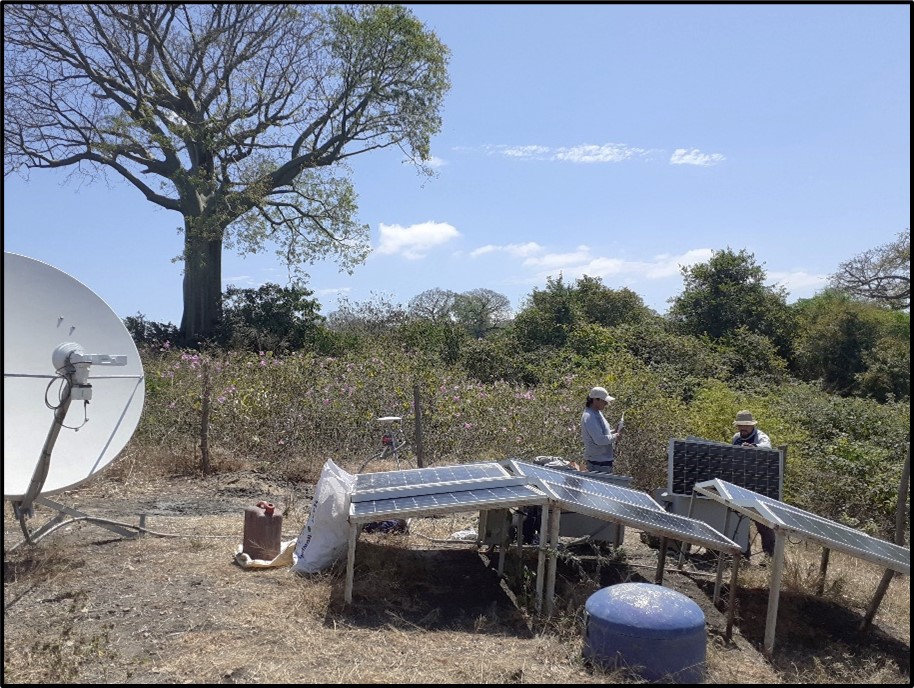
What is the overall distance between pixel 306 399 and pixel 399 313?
920cm

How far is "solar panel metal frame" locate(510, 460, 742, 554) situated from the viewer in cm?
595

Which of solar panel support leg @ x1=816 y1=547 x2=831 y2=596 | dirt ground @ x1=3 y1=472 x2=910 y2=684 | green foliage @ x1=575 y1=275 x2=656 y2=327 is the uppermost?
green foliage @ x1=575 y1=275 x2=656 y2=327

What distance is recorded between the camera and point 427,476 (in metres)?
7.38

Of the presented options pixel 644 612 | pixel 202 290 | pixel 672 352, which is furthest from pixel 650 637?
pixel 202 290

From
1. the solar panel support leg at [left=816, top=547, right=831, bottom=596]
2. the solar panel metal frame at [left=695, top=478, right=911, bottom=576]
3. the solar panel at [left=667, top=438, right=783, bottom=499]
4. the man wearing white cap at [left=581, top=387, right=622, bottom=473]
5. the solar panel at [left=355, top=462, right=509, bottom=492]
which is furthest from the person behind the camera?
the man wearing white cap at [left=581, top=387, right=622, bottom=473]

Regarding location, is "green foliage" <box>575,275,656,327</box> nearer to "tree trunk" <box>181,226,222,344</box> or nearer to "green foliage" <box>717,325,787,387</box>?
"green foliage" <box>717,325,787,387</box>

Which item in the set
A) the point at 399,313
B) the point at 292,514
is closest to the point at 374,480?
the point at 292,514

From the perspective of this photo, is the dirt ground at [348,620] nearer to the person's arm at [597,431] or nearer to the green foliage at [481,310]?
the person's arm at [597,431]

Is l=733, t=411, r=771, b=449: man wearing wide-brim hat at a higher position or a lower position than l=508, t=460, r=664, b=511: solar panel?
higher

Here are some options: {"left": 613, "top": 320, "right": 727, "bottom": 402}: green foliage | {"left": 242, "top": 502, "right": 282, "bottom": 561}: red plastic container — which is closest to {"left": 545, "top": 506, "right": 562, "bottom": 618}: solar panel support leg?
{"left": 242, "top": 502, "right": 282, "bottom": 561}: red plastic container

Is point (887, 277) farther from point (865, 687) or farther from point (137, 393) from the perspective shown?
point (137, 393)

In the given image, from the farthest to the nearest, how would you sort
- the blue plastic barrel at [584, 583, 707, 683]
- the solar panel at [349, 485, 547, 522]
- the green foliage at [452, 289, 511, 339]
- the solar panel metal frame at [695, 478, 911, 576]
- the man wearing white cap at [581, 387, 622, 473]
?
the green foliage at [452, 289, 511, 339] → the man wearing white cap at [581, 387, 622, 473] → the solar panel at [349, 485, 547, 522] → the solar panel metal frame at [695, 478, 911, 576] → the blue plastic barrel at [584, 583, 707, 683]

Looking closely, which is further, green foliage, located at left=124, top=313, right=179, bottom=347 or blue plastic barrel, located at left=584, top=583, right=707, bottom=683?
green foliage, located at left=124, top=313, right=179, bottom=347

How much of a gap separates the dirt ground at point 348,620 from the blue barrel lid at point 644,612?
320 millimetres
